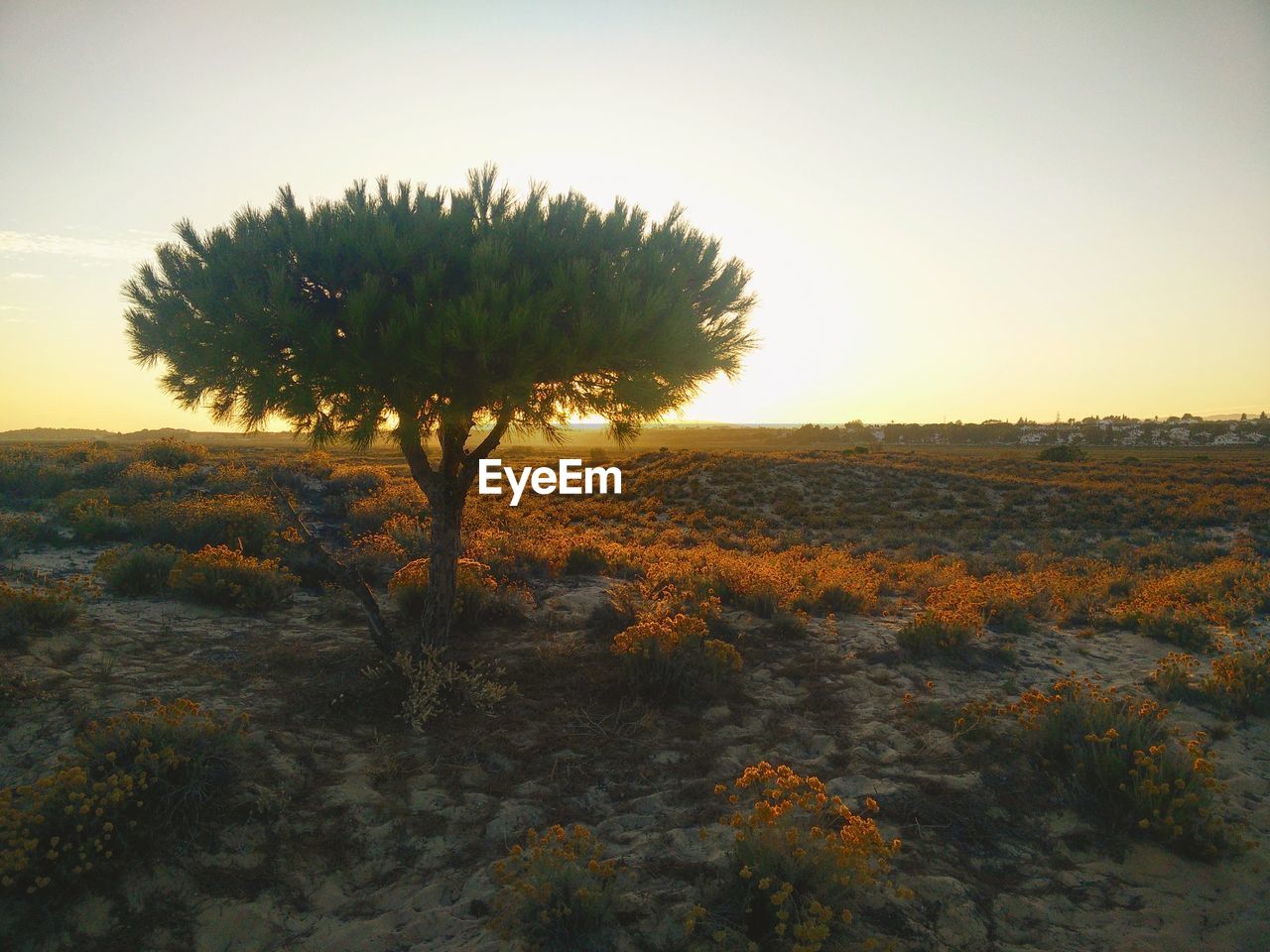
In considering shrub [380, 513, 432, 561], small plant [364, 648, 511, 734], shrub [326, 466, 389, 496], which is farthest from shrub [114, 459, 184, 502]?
small plant [364, 648, 511, 734]

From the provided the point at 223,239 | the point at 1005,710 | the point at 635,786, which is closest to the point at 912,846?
the point at 635,786

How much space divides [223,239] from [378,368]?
2.41m

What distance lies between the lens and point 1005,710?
738 centimetres

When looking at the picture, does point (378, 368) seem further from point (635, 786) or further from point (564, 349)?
point (635, 786)

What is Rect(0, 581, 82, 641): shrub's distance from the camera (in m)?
7.52

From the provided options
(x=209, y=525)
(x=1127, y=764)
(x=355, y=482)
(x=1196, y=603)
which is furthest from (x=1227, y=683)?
(x=355, y=482)

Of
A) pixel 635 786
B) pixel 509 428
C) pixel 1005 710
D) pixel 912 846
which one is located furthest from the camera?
pixel 509 428

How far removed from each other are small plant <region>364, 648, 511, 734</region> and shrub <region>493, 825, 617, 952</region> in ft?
9.78

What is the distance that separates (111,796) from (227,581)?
6304mm

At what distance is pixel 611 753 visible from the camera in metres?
6.69

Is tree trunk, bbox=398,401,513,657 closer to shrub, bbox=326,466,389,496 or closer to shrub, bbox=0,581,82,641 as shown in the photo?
shrub, bbox=0,581,82,641

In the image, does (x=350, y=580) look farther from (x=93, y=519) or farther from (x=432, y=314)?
(x=93, y=519)

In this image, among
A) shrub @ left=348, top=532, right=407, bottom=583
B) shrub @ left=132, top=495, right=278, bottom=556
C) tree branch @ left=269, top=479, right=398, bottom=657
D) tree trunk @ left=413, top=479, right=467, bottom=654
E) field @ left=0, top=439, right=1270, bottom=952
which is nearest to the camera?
field @ left=0, top=439, right=1270, bottom=952

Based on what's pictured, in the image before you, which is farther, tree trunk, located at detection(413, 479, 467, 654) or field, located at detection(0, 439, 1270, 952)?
tree trunk, located at detection(413, 479, 467, 654)
